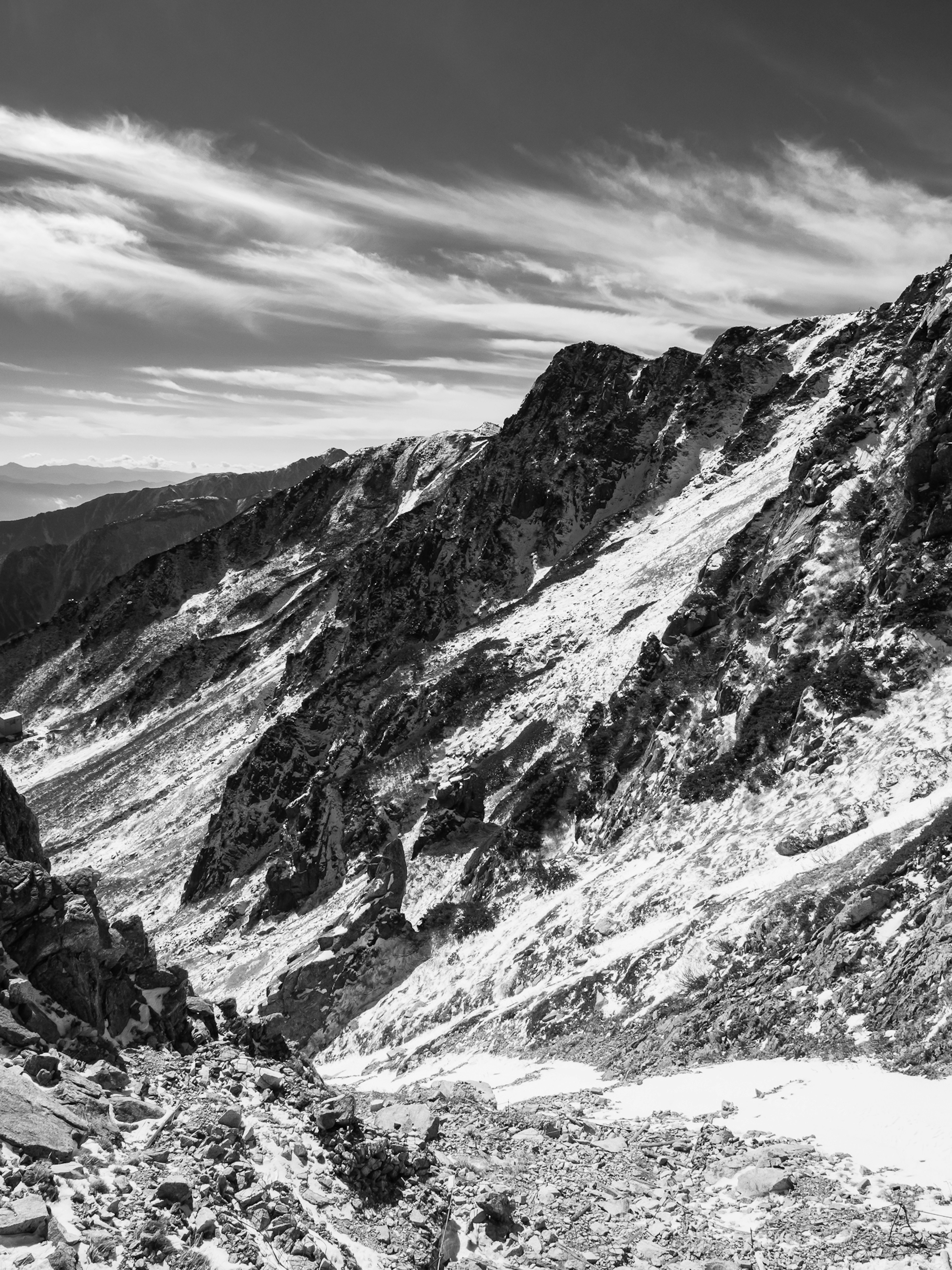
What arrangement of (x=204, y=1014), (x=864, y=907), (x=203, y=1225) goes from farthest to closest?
(x=864, y=907) < (x=204, y=1014) < (x=203, y=1225)

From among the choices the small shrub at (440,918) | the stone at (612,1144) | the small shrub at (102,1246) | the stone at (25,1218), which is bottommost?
the small shrub at (440,918)

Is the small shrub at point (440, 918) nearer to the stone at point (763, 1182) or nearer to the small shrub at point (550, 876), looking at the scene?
the small shrub at point (550, 876)

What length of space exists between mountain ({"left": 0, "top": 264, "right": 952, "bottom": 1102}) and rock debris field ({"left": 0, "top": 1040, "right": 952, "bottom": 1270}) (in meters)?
3.36

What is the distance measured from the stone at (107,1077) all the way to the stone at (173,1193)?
3.04m

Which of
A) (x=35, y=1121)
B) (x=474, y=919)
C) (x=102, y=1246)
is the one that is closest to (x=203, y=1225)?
(x=102, y=1246)

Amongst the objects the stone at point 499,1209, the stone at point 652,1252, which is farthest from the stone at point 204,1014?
Result: the stone at point 652,1252

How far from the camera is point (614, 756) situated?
3550 centimetres

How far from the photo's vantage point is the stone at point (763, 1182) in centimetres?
980

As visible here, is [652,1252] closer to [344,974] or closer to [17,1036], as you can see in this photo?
[17,1036]

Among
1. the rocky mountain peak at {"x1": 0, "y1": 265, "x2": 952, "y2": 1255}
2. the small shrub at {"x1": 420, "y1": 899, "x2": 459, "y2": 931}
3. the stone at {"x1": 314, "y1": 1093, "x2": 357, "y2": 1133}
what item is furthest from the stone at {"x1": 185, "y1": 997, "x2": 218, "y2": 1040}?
the small shrub at {"x1": 420, "y1": 899, "x2": 459, "y2": 931}

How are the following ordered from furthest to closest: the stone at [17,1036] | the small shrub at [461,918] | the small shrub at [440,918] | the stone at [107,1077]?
the small shrub at [440,918] < the small shrub at [461,918] < the stone at [107,1077] < the stone at [17,1036]

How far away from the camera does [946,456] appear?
2716 centimetres

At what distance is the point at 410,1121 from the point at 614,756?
24555mm

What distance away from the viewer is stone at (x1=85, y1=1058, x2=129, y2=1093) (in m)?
10.4
